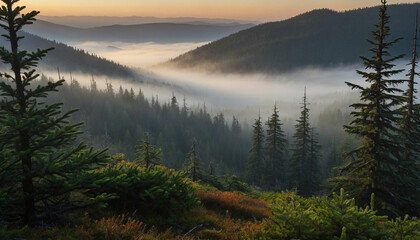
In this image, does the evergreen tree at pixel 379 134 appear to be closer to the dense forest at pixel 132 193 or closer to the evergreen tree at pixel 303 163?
the dense forest at pixel 132 193

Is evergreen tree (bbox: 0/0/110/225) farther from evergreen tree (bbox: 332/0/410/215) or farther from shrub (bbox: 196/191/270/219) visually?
evergreen tree (bbox: 332/0/410/215)

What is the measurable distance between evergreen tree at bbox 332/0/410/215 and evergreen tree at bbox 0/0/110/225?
14.6 m

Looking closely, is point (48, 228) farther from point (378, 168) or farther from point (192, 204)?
point (378, 168)

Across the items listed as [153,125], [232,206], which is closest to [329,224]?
[232,206]

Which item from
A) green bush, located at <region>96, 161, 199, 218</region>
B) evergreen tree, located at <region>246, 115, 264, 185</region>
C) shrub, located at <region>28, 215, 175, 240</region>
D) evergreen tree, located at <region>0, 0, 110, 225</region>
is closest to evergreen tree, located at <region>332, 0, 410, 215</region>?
green bush, located at <region>96, 161, 199, 218</region>

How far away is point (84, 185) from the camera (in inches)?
277

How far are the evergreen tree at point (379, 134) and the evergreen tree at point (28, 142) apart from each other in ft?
47.8

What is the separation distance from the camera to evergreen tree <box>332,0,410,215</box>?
15.2 meters

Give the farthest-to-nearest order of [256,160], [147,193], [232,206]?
[256,160], [232,206], [147,193]

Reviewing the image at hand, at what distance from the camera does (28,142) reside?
21.2ft

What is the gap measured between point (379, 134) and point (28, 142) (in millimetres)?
17046

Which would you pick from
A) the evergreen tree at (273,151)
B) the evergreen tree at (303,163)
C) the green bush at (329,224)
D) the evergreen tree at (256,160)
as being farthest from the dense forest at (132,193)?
the evergreen tree at (256,160)

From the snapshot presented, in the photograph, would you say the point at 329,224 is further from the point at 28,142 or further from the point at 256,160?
the point at 256,160

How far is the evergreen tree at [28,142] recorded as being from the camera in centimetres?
611
